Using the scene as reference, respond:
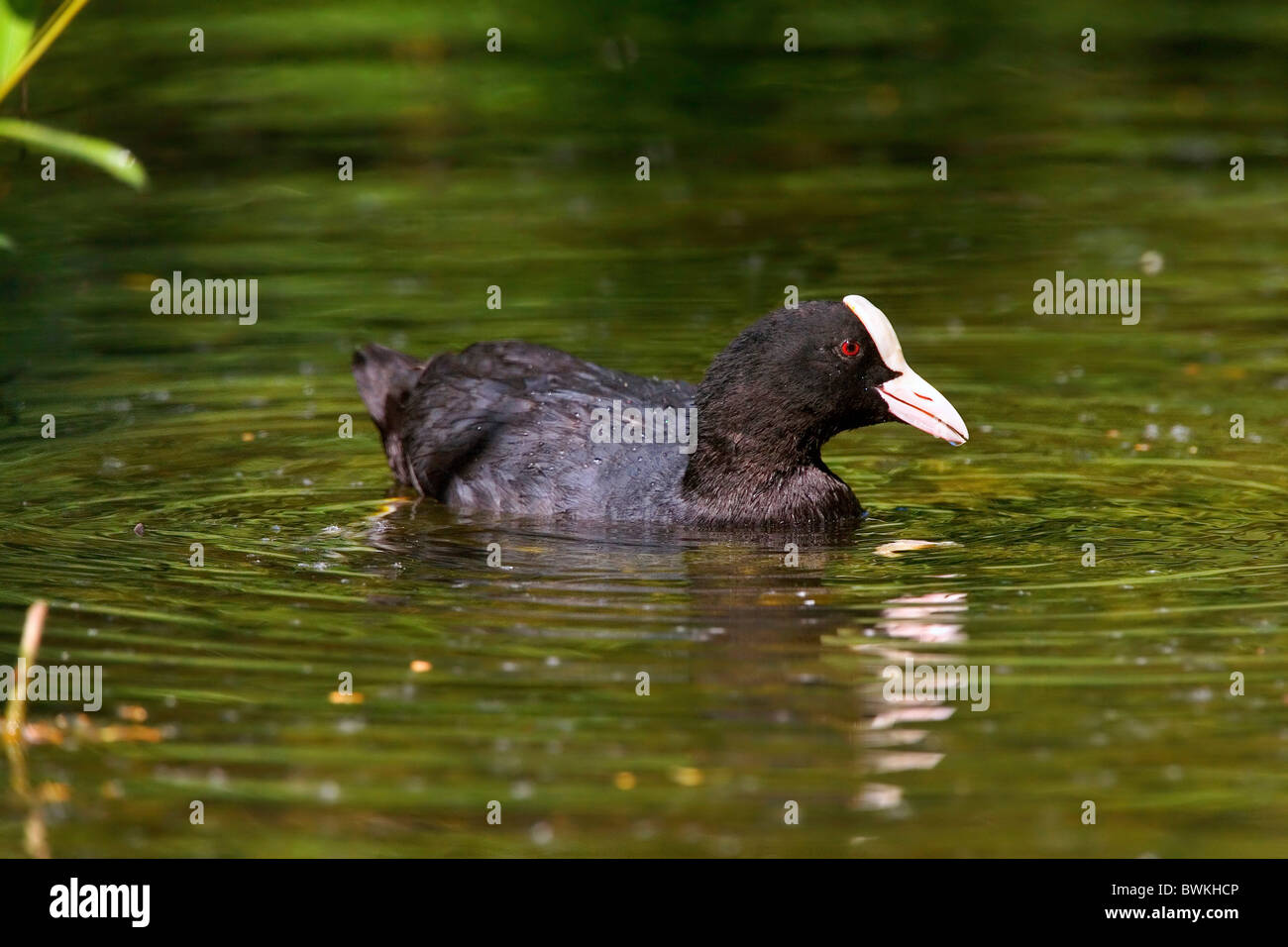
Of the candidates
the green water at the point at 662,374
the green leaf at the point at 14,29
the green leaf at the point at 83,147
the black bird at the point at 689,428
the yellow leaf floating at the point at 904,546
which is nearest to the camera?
the green leaf at the point at 83,147

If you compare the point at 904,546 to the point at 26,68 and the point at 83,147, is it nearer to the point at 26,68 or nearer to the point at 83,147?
the point at 26,68

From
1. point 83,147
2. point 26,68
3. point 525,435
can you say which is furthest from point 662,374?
point 83,147

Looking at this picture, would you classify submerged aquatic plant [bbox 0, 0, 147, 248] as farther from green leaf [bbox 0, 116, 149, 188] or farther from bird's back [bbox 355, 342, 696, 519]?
bird's back [bbox 355, 342, 696, 519]

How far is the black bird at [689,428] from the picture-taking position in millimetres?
8680

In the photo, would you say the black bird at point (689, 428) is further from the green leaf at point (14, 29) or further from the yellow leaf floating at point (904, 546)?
the green leaf at point (14, 29)

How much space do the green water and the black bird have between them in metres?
0.33

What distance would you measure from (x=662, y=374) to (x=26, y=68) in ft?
21.5

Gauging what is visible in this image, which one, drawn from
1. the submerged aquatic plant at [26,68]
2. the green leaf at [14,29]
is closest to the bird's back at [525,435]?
the submerged aquatic plant at [26,68]

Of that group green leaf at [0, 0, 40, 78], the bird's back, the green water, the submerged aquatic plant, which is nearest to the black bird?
the bird's back

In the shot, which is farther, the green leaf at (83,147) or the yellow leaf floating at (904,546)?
the yellow leaf floating at (904,546)

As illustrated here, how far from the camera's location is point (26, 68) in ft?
14.8

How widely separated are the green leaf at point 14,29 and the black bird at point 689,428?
4630 millimetres

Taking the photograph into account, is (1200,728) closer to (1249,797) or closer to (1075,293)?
(1249,797)

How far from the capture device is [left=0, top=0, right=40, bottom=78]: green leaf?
443 centimetres
